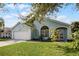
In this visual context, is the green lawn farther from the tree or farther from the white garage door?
the tree

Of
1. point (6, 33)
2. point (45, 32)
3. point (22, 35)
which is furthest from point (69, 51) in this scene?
point (6, 33)

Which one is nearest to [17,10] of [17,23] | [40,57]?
[17,23]

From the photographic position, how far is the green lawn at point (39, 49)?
626 cm

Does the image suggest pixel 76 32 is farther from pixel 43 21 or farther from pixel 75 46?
pixel 43 21

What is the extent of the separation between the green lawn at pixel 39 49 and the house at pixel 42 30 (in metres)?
0.17

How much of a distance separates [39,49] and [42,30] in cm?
49

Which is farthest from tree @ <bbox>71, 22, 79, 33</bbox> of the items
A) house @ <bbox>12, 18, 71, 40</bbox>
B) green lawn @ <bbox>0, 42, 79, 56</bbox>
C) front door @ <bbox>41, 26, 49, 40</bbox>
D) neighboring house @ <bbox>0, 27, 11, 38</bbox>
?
neighboring house @ <bbox>0, 27, 11, 38</bbox>

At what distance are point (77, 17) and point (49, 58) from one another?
1.19 m

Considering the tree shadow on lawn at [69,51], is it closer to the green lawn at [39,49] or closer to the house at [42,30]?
the green lawn at [39,49]

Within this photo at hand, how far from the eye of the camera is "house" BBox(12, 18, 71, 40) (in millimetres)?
6531

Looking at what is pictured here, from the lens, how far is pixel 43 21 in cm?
659

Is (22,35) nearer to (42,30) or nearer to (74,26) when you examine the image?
(42,30)

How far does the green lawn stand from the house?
0.17 metres

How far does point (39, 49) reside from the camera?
640cm
